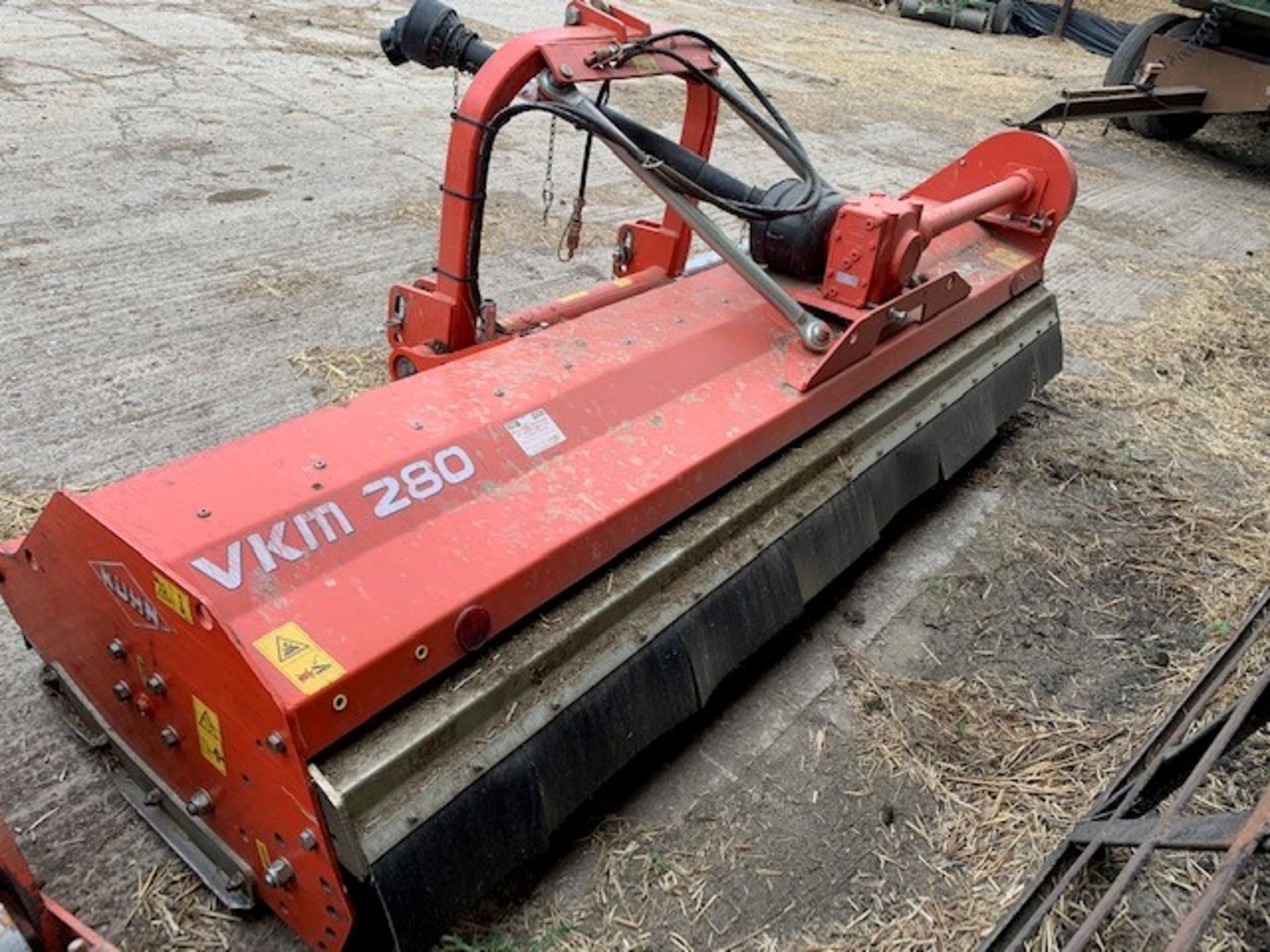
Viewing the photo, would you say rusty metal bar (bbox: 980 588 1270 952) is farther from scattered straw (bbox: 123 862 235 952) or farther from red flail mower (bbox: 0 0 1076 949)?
scattered straw (bbox: 123 862 235 952)

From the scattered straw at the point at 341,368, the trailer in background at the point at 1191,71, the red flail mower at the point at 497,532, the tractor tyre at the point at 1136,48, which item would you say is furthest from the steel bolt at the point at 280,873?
the tractor tyre at the point at 1136,48

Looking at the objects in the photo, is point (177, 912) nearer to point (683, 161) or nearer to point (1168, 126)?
point (683, 161)

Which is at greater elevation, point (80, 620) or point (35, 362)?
point (80, 620)

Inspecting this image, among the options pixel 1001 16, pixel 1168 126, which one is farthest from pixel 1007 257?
pixel 1001 16

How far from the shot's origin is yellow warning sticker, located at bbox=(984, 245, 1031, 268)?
11.1 ft

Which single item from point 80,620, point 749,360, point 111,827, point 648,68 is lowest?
point 111,827

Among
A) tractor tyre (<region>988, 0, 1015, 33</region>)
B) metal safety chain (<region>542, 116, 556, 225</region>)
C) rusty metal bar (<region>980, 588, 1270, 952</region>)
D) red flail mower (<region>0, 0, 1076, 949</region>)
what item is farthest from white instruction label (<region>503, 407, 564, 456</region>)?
tractor tyre (<region>988, 0, 1015, 33</region>)

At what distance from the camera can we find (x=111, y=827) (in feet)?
6.29

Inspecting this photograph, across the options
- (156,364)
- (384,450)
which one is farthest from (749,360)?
(156,364)

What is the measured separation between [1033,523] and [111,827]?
2574mm

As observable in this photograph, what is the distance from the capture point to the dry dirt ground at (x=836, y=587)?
1967 millimetres

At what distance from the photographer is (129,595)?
162cm

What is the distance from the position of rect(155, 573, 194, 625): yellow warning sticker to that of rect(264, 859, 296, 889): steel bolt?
0.41 meters

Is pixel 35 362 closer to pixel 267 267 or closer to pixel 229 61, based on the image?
pixel 267 267
